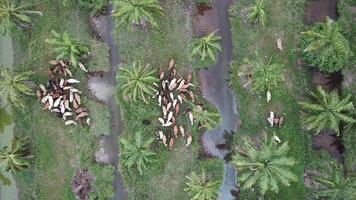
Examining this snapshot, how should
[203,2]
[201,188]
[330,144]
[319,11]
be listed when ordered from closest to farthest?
[201,188], [330,144], [319,11], [203,2]

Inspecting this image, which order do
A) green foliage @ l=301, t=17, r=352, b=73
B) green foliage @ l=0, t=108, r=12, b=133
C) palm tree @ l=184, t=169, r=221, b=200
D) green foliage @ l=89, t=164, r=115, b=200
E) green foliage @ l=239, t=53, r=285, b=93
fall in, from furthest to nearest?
green foliage @ l=0, t=108, r=12, b=133
green foliage @ l=89, t=164, r=115, b=200
green foliage @ l=239, t=53, r=285, b=93
palm tree @ l=184, t=169, r=221, b=200
green foliage @ l=301, t=17, r=352, b=73

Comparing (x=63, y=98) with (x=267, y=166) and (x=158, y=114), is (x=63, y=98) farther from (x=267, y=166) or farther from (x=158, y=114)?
(x=267, y=166)

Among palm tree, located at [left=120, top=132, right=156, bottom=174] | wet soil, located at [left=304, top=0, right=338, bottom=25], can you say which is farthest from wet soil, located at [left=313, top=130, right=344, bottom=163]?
palm tree, located at [left=120, top=132, right=156, bottom=174]

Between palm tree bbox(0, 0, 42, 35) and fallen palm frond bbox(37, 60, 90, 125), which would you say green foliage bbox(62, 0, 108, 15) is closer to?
palm tree bbox(0, 0, 42, 35)

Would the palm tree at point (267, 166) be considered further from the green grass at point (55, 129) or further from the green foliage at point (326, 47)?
the green grass at point (55, 129)

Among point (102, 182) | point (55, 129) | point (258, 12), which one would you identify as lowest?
point (102, 182)

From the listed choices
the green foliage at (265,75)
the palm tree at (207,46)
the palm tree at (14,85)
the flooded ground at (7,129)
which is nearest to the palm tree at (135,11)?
the palm tree at (207,46)

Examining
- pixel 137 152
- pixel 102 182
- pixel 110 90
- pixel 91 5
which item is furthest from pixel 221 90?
pixel 91 5
